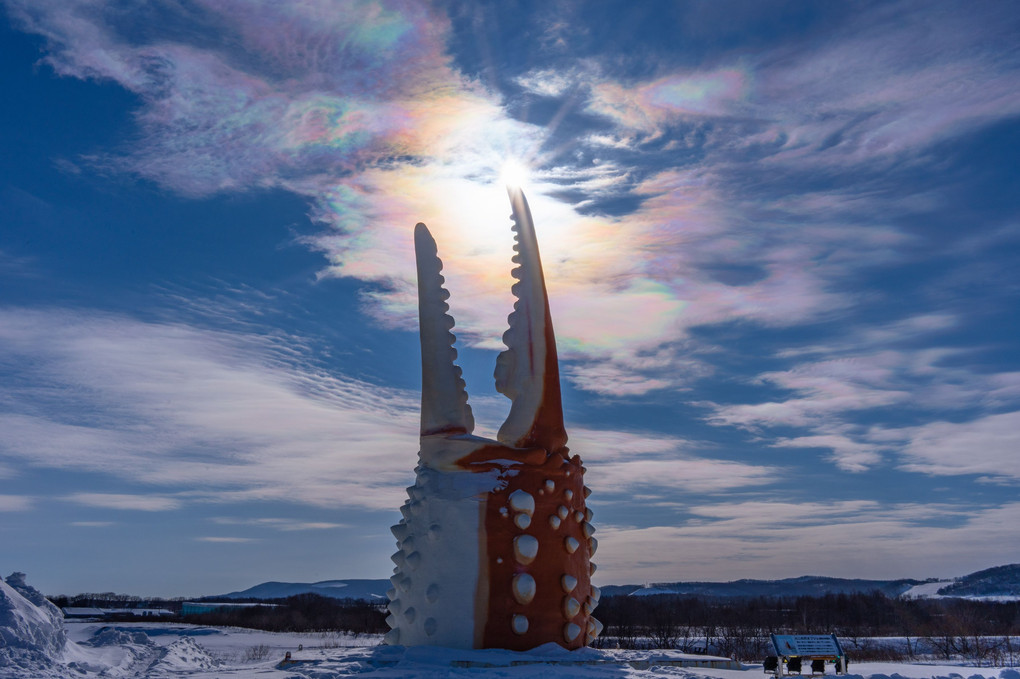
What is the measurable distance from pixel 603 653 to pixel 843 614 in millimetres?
78795

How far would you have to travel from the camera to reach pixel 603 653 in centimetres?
940

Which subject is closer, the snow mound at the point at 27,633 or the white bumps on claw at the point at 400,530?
the snow mound at the point at 27,633

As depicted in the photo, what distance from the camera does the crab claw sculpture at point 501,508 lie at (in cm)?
901

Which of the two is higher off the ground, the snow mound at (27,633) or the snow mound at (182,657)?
the snow mound at (27,633)

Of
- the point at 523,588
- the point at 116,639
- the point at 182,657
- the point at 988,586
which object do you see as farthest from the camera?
the point at 988,586

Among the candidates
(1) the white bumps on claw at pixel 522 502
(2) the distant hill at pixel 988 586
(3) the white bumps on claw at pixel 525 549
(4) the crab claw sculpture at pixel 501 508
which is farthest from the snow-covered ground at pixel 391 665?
(2) the distant hill at pixel 988 586

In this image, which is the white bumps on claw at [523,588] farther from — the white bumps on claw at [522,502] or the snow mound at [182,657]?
the snow mound at [182,657]

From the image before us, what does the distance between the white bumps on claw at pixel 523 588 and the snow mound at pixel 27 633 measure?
18.1 feet

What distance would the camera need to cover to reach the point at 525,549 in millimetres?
9016

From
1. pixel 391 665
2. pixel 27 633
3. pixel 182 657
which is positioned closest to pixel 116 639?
pixel 182 657

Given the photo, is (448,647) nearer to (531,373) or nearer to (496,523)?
(496,523)

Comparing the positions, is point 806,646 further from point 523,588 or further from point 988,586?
point 988,586

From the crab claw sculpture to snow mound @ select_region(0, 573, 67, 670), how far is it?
164 inches

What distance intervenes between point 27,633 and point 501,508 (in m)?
5.95
